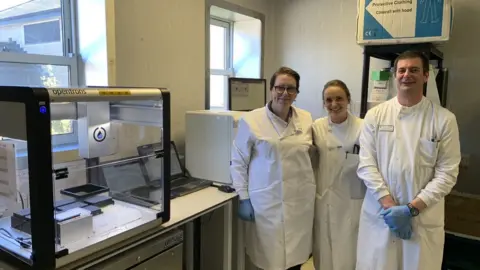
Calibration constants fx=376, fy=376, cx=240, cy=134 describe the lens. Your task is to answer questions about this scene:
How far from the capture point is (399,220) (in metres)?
1.69

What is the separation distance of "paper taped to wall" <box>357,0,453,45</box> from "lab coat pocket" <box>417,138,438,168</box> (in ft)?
2.92

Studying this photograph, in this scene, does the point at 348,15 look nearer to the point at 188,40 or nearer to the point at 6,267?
the point at 188,40

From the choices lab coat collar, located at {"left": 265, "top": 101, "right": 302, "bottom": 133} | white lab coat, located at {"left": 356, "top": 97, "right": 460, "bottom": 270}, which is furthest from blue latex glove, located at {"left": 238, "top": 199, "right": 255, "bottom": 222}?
white lab coat, located at {"left": 356, "top": 97, "right": 460, "bottom": 270}

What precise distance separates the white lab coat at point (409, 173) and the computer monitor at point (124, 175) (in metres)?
1.10

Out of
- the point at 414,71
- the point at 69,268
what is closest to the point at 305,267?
the point at 414,71

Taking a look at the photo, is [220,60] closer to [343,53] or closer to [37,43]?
[343,53]

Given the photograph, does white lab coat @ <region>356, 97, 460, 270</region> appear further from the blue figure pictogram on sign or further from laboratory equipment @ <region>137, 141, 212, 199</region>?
the blue figure pictogram on sign

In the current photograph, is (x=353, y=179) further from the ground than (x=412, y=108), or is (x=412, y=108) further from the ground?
(x=412, y=108)

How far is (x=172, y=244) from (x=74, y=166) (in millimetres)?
556

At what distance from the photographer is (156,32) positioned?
2422 mm

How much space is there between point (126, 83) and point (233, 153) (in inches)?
30.4

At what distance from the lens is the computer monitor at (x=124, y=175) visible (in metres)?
1.79

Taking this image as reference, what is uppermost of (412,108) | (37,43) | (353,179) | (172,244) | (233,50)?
(233,50)

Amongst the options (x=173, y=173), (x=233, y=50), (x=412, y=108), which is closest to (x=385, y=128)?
(x=412, y=108)
